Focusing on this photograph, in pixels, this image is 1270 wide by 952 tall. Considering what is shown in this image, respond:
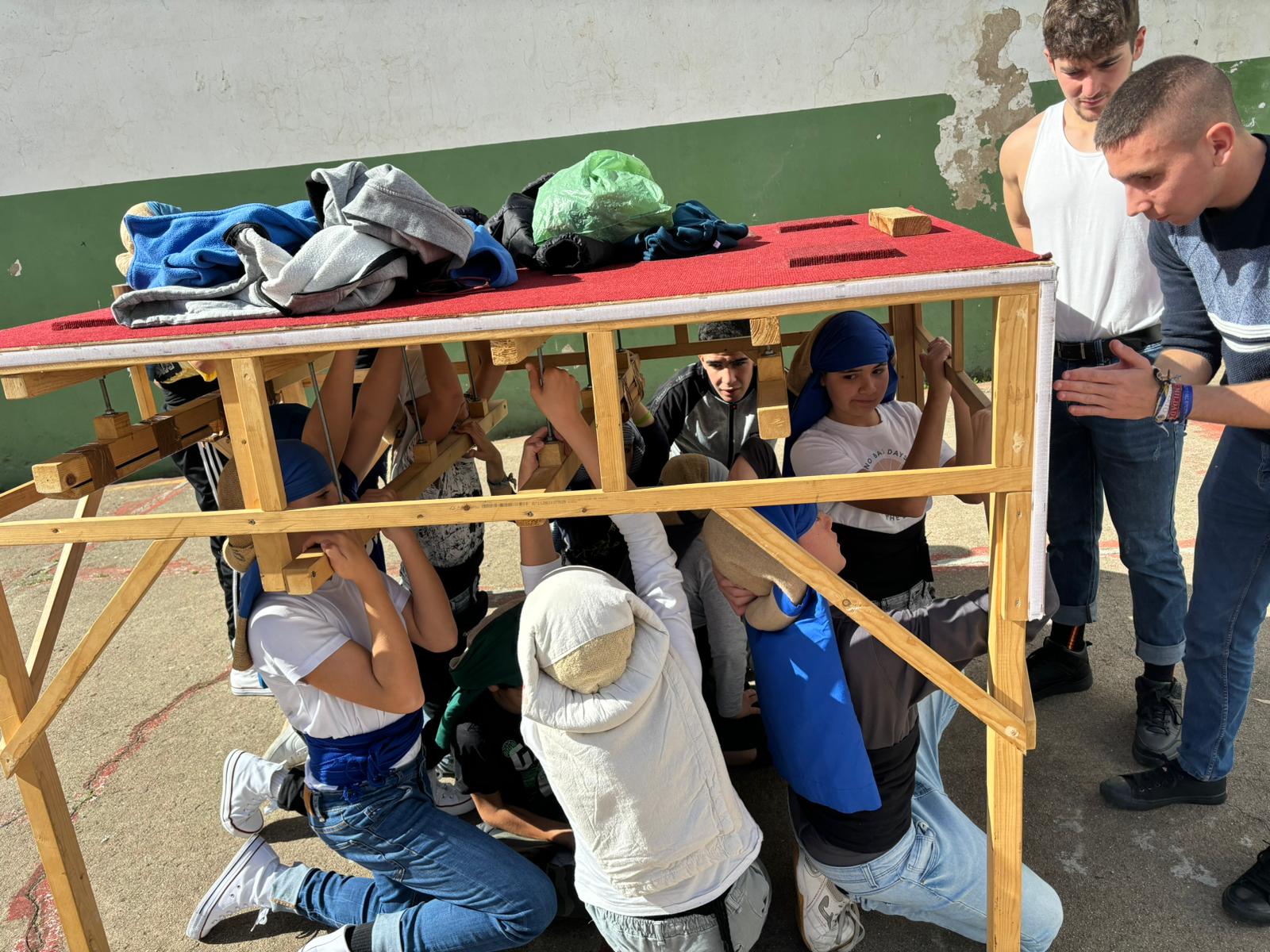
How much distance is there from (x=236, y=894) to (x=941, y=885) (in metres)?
1.89

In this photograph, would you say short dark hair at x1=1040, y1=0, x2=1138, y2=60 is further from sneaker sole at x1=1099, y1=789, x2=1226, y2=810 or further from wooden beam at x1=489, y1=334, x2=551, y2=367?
sneaker sole at x1=1099, y1=789, x2=1226, y2=810

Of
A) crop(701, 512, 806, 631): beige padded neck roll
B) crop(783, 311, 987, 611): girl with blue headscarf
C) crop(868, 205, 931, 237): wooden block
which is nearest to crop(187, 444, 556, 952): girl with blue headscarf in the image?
crop(701, 512, 806, 631): beige padded neck roll

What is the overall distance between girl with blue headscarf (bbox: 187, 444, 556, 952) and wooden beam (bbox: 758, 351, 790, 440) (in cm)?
93

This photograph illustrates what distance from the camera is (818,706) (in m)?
2.21

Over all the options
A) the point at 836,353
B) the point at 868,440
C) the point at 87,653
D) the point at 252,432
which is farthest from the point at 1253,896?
the point at 87,653

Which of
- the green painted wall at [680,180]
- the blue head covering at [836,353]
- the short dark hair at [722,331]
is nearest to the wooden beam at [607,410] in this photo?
the blue head covering at [836,353]

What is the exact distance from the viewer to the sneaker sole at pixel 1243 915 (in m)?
2.38

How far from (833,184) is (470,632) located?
4460 millimetres

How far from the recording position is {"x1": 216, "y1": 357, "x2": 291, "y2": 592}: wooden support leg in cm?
197

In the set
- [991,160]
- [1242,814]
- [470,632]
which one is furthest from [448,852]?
[991,160]

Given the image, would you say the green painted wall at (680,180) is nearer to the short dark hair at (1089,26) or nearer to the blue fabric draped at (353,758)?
the short dark hair at (1089,26)

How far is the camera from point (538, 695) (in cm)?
197

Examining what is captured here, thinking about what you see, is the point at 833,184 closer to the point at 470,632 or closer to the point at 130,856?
the point at 470,632

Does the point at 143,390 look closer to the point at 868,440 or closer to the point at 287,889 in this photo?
the point at 287,889
